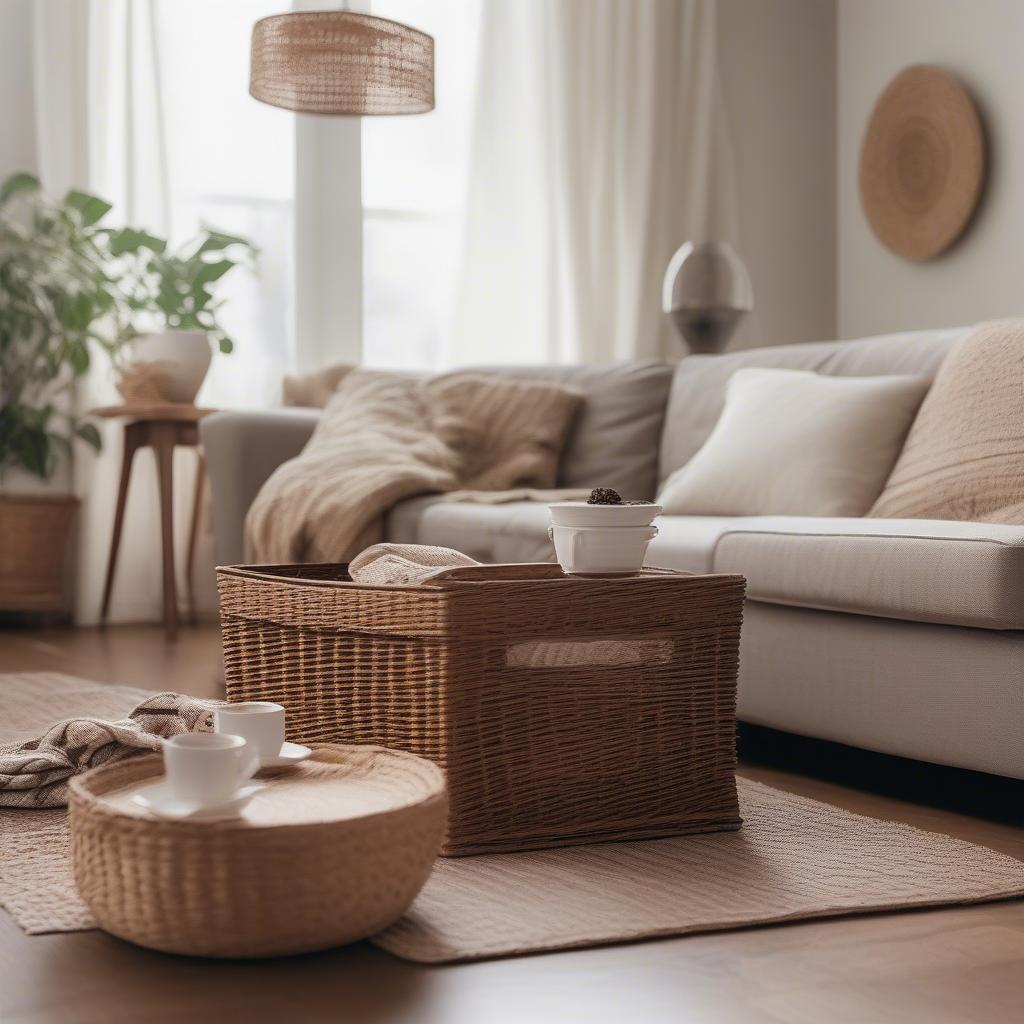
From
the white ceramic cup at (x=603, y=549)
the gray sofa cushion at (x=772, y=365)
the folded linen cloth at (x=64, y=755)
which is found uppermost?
the gray sofa cushion at (x=772, y=365)

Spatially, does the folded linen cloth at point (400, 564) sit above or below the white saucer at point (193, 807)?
above

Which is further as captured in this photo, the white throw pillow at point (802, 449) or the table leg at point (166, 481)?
the table leg at point (166, 481)

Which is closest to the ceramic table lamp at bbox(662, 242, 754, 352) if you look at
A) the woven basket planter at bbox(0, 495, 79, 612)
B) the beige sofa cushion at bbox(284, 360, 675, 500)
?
the beige sofa cushion at bbox(284, 360, 675, 500)

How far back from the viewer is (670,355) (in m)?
5.30

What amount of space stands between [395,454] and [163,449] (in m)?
1.18

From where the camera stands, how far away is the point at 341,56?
3.68m

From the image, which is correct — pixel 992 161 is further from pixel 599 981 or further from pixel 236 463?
pixel 599 981

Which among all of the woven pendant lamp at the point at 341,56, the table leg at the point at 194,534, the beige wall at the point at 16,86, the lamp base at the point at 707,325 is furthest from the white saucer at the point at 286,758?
the beige wall at the point at 16,86

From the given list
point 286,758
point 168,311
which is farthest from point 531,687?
point 168,311

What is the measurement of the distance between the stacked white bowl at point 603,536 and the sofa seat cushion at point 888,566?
1.33ft

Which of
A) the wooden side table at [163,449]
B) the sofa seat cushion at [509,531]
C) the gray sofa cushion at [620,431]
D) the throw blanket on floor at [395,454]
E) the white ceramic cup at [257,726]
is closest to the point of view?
the white ceramic cup at [257,726]

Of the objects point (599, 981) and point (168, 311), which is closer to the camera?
point (599, 981)

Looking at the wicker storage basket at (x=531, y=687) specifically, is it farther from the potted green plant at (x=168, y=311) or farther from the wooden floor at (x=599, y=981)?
the potted green plant at (x=168, y=311)

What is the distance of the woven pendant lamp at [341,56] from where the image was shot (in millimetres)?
3664
